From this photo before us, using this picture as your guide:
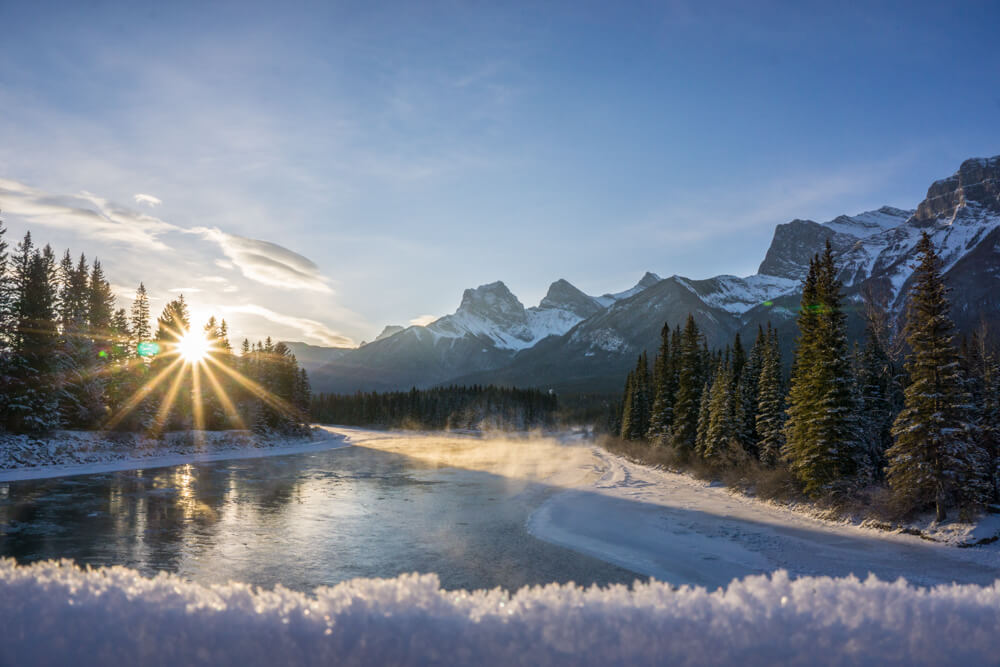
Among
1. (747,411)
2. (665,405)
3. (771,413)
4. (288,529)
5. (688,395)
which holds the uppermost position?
(688,395)

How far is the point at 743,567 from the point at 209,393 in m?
66.5

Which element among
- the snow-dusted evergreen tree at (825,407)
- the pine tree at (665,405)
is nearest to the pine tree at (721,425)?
the snow-dusted evergreen tree at (825,407)

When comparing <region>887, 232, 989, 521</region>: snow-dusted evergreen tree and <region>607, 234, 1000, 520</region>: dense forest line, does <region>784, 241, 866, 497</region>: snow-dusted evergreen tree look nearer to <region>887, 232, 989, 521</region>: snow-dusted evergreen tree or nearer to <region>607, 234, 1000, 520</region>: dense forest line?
<region>607, 234, 1000, 520</region>: dense forest line

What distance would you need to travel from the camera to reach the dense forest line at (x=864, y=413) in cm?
2161

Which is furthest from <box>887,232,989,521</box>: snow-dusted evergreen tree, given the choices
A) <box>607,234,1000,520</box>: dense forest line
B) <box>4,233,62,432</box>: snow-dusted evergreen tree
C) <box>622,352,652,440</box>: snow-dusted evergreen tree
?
<box>4,233,62,432</box>: snow-dusted evergreen tree

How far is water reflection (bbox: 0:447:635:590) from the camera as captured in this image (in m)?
15.0

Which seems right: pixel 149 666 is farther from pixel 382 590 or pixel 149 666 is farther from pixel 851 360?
pixel 851 360

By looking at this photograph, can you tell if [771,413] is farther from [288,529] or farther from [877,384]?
[288,529]

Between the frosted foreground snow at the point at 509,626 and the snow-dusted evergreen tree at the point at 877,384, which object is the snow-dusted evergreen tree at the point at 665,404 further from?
the frosted foreground snow at the point at 509,626

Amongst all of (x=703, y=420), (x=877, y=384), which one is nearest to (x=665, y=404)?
(x=703, y=420)

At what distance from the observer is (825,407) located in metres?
27.8

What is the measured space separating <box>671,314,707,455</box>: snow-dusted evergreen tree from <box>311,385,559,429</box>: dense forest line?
307 feet

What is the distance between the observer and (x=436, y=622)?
226cm

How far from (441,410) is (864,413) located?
121870 mm
